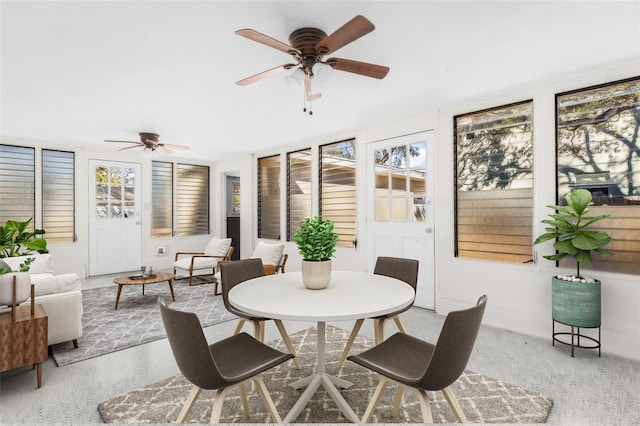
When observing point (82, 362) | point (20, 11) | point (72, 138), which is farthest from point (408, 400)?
point (72, 138)

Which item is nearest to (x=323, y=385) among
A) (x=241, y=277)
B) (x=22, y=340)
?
(x=241, y=277)

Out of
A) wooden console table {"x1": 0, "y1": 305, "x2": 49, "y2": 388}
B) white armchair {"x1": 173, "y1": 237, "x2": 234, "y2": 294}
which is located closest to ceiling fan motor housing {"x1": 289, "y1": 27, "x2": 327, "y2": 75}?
wooden console table {"x1": 0, "y1": 305, "x2": 49, "y2": 388}

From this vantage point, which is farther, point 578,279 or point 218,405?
point 578,279

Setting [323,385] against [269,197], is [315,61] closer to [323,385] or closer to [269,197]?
[323,385]

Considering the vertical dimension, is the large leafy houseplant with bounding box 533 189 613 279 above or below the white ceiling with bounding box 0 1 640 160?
below

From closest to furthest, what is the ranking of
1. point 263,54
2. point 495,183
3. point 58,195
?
point 263,54 → point 495,183 → point 58,195

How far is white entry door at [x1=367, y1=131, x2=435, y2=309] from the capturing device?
164 inches

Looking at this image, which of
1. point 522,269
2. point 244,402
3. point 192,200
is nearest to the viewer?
point 244,402

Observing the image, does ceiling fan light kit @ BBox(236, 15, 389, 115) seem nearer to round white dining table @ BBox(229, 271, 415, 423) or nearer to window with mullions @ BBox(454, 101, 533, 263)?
round white dining table @ BBox(229, 271, 415, 423)

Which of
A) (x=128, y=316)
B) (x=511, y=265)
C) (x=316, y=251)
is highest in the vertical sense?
(x=316, y=251)

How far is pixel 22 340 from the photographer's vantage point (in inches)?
87.9

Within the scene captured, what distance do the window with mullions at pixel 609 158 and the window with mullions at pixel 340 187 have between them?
264 cm

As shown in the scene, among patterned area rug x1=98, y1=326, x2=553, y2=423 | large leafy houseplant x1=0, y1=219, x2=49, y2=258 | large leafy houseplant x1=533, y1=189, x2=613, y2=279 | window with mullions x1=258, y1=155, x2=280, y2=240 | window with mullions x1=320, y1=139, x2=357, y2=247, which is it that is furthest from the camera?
window with mullions x1=258, y1=155, x2=280, y2=240

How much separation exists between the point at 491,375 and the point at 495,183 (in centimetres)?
203
